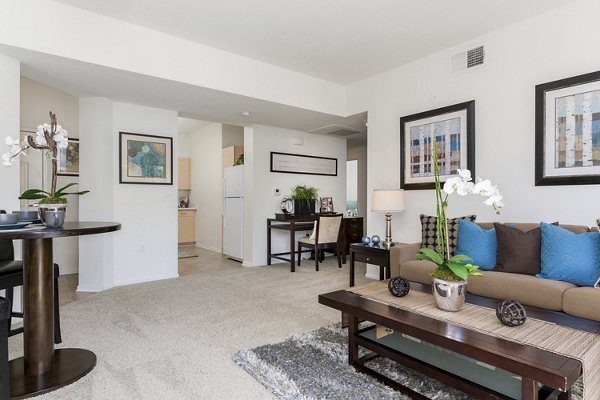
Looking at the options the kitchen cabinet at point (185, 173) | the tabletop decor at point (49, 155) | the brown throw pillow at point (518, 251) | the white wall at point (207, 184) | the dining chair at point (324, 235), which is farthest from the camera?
the kitchen cabinet at point (185, 173)

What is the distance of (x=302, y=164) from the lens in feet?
19.7

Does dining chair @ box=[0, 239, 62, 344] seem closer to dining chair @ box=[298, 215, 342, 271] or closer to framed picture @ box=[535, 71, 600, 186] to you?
dining chair @ box=[298, 215, 342, 271]

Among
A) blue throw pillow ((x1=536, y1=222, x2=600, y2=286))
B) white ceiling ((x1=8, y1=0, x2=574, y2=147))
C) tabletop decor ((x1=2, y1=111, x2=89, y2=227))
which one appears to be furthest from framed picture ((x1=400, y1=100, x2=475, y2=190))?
tabletop decor ((x1=2, y1=111, x2=89, y2=227))

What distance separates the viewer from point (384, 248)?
11.7 feet

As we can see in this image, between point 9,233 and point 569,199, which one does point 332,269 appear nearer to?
point 569,199

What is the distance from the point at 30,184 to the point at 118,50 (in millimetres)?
2678

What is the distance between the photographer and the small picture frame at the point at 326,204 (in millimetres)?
6135

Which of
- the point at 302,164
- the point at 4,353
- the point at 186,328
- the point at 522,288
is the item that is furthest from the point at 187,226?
the point at 522,288

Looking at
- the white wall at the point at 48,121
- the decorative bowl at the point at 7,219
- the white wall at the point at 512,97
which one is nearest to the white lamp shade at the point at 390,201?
the white wall at the point at 512,97

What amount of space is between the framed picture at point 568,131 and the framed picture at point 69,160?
5794mm

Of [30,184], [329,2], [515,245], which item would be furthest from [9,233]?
[30,184]

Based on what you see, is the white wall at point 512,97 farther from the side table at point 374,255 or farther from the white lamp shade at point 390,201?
A: the side table at point 374,255

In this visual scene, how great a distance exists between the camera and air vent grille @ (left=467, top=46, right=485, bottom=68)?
3431 mm

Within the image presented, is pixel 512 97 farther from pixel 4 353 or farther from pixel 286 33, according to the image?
pixel 4 353
